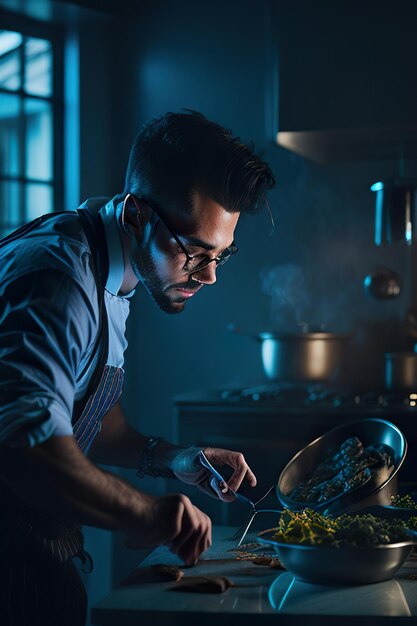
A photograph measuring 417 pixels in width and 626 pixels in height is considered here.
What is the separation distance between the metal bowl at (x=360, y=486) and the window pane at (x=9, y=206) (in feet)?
6.27

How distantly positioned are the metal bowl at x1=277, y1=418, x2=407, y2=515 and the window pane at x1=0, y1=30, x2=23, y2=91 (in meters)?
2.19

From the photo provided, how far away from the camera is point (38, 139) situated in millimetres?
3557

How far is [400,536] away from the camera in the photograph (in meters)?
1.38

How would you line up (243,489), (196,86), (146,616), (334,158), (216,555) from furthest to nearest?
(196,86), (334,158), (243,489), (216,555), (146,616)

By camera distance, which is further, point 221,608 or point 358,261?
point 358,261

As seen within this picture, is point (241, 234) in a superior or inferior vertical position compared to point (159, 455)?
superior

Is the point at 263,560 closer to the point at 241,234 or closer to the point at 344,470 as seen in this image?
the point at 344,470

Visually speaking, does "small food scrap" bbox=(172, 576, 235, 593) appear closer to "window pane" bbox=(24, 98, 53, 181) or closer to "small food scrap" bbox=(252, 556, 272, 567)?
"small food scrap" bbox=(252, 556, 272, 567)

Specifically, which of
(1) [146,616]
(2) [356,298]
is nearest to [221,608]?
(1) [146,616]

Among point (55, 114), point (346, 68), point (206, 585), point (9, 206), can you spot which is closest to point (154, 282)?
point (206, 585)

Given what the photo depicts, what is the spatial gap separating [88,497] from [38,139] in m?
2.59

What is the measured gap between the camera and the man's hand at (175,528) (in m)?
1.27

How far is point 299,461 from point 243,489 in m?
1.01

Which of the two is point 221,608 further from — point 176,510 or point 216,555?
point 216,555
